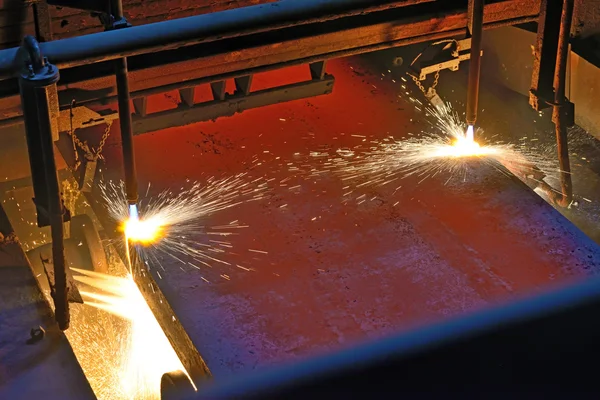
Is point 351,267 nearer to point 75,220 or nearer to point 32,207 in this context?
point 75,220

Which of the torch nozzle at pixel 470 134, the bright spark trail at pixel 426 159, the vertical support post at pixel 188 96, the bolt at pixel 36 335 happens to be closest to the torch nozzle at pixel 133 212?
the bolt at pixel 36 335

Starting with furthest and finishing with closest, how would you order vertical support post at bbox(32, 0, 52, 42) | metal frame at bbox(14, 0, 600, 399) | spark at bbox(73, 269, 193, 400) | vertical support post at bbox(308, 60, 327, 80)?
vertical support post at bbox(308, 60, 327, 80), spark at bbox(73, 269, 193, 400), vertical support post at bbox(32, 0, 52, 42), metal frame at bbox(14, 0, 600, 399)

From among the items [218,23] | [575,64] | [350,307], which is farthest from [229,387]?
[575,64]

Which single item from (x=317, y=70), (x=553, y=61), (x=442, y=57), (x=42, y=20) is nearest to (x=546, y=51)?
→ (x=553, y=61)

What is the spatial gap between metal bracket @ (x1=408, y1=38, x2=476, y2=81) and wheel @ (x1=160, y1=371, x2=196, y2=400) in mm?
2173

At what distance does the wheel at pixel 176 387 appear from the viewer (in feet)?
9.61

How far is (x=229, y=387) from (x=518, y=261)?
139 cm

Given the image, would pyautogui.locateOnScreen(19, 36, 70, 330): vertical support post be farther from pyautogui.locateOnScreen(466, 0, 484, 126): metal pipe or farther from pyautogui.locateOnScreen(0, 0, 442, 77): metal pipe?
pyautogui.locateOnScreen(466, 0, 484, 126): metal pipe

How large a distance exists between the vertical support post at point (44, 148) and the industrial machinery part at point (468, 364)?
665 mm

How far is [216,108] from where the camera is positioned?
4.30m

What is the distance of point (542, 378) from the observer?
3.12m

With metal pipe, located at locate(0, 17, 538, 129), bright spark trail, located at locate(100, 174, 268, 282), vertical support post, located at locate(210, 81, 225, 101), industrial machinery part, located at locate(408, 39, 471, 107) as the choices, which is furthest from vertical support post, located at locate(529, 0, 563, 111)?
vertical support post, located at locate(210, 81, 225, 101)

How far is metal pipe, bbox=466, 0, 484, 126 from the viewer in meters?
3.46

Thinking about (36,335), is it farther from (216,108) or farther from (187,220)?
(216,108)
